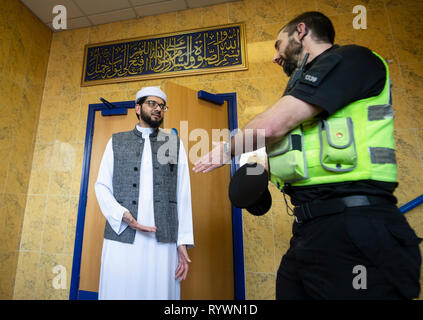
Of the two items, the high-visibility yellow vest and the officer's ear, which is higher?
the officer's ear

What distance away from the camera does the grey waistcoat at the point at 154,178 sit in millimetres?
1352

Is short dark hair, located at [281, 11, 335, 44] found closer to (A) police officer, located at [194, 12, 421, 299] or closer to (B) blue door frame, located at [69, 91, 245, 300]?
(A) police officer, located at [194, 12, 421, 299]

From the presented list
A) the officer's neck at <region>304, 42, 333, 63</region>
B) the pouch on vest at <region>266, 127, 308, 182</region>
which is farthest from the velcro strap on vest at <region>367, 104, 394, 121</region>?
the officer's neck at <region>304, 42, 333, 63</region>

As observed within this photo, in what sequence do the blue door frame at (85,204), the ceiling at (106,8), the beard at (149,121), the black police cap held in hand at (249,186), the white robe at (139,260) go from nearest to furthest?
the black police cap held in hand at (249,186) → the white robe at (139,260) → the beard at (149,121) → the blue door frame at (85,204) → the ceiling at (106,8)

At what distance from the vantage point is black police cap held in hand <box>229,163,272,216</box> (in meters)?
0.87

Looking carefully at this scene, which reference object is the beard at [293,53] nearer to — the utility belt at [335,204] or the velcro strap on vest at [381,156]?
the velcro strap on vest at [381,156]

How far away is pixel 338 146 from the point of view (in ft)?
2.27

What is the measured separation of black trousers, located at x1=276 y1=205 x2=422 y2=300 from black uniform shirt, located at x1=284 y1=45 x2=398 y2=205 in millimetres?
66

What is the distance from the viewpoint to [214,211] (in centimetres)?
202

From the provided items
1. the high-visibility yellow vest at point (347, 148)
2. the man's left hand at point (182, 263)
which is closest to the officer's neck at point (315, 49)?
the high-visibility yellow vest at point (347, 148)

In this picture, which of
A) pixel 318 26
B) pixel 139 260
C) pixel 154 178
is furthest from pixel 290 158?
pixel 139 260

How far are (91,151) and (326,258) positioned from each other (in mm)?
2464

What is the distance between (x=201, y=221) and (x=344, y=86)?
1537 mm
